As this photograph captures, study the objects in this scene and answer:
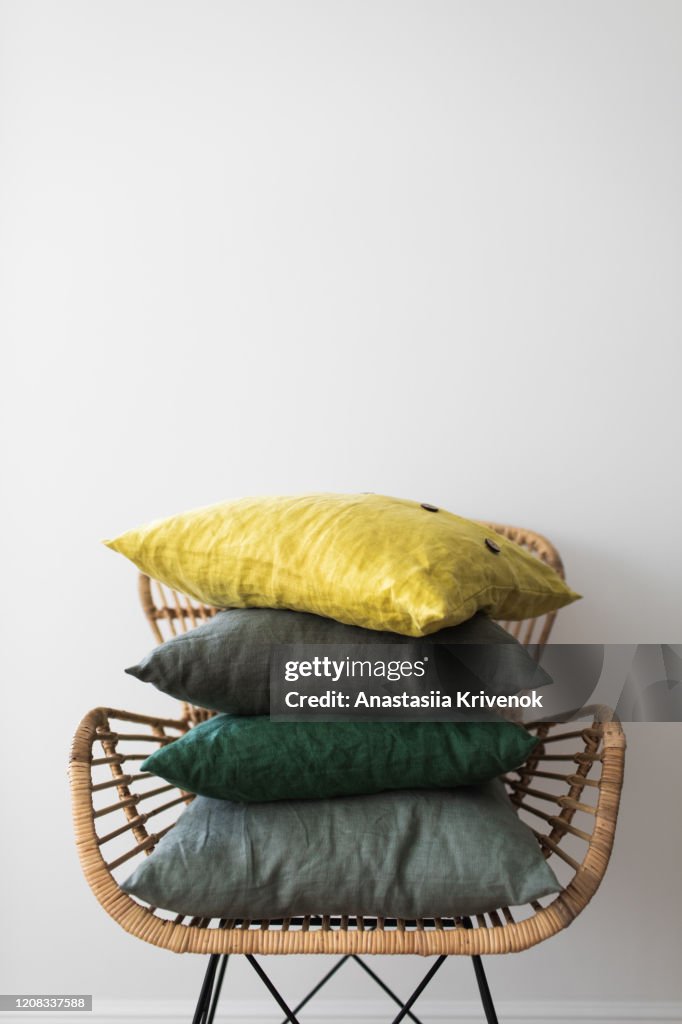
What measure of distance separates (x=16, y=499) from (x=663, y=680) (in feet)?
3.62

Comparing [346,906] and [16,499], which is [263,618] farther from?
[16,499]

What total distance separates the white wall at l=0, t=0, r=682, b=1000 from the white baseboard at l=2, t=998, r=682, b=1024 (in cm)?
3

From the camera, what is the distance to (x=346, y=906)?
0.84 meters

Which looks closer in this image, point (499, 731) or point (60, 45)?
point (499, 731)

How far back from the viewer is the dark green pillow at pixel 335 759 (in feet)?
2.90

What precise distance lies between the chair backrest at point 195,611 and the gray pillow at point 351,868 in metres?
0.45

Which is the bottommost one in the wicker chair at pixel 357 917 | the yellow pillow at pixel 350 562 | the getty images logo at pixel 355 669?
the wicker chair at pixel 357 917

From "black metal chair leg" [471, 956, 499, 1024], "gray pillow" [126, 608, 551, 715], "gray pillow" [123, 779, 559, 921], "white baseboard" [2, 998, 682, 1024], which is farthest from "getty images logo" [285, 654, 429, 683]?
"white baseboard" [2, 998, 682, 1024]

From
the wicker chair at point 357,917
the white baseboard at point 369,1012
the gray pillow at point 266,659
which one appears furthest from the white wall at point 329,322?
the gray pillow at point 266,659

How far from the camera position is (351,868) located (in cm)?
84

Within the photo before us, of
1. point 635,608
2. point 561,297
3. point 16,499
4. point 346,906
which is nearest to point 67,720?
point 16,499

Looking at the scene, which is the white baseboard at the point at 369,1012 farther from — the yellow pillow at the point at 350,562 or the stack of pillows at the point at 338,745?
the yellow pillow at the point at 350,562

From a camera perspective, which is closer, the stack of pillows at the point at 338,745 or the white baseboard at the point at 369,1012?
the stack of pillows at the point at 338,745

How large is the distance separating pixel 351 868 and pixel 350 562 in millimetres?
302
